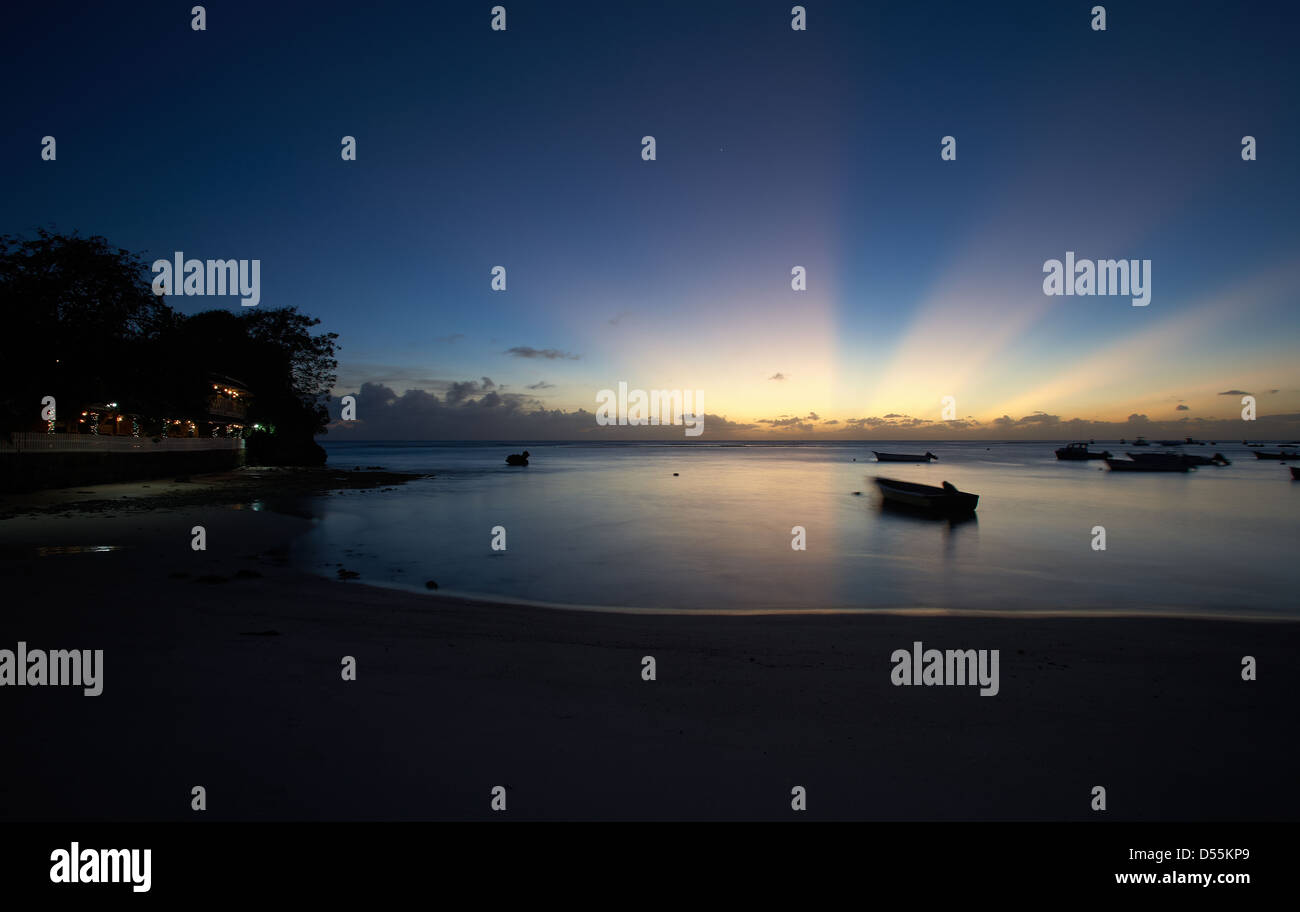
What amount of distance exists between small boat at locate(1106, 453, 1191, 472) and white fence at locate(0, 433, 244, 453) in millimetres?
95030

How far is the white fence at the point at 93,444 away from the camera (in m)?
25.5

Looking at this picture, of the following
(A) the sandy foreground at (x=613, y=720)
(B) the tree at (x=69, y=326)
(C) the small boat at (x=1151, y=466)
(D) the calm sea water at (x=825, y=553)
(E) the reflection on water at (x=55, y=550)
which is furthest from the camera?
(C) the small boat at (x=1151, y=466)

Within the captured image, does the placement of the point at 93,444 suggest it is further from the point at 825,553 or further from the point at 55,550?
the point at 825,553

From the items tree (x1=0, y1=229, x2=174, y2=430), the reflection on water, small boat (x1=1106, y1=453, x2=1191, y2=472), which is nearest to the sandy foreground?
the reflection on water

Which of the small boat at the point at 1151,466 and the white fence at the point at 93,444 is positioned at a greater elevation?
the white fence at the point at 93,444

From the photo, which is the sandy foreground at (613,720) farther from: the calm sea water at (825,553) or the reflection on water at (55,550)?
the reflection on water at (55,550)

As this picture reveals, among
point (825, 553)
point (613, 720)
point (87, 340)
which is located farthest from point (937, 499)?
point (87, 340)

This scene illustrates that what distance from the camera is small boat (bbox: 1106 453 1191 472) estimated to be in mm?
66188

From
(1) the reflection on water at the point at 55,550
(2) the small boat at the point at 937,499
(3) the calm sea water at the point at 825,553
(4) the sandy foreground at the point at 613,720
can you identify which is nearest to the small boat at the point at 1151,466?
(3) the calm sea water at the point at 825,553

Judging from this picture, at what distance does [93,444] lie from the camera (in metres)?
30.7

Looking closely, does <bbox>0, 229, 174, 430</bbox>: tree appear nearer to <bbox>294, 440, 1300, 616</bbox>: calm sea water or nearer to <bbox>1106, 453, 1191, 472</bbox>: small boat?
<bbox>294, 440, 1300, 616</bbox>: calm sea water

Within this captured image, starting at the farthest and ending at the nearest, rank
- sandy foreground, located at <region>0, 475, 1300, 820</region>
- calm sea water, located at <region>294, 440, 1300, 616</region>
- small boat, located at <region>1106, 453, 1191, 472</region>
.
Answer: small boat, located at <region>1106, 453, 1191, 472</region>
calm sea water, located at <region>294, 440, 1300, 616</region>
sandy foreground, located at <region>0, 475, 1300, 820</region>

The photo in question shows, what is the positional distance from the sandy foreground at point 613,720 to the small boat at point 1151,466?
73.5 metres

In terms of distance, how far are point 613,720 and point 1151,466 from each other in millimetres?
85392
